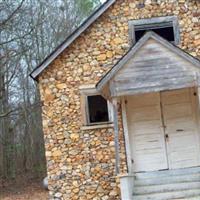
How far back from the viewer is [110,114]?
38.4 feet

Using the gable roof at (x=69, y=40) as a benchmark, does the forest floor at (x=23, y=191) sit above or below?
below

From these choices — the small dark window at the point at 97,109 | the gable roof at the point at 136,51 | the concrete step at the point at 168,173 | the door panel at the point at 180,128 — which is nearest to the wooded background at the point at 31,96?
the small dark window at the point at 97,109

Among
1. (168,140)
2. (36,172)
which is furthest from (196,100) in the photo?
(36,172)

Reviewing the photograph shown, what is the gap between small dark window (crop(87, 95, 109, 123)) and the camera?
11727mm

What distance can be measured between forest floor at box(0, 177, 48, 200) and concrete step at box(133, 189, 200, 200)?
6.47m

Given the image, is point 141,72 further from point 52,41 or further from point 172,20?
point 52,41

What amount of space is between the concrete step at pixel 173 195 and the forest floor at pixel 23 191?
255 inches

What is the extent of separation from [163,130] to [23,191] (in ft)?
30.8

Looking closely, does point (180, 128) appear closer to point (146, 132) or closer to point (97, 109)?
point (146, 132)

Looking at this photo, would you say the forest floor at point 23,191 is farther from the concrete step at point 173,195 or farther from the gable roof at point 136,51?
the gable roof at point 136,51

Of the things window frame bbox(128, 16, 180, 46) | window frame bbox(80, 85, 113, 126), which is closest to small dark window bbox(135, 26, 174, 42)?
window frame bbox(128, 16, 180, 46)

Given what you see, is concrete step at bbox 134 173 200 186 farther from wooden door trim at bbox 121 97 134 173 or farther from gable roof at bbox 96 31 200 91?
gable roof at bbox 96 31 200 91

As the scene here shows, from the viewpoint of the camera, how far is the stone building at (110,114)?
11195mm

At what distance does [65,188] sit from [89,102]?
2.35 meters
